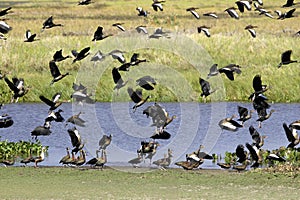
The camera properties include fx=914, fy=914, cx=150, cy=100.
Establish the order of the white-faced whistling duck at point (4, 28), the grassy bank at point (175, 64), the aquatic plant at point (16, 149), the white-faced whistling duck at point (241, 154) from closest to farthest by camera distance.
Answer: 1. the white-faced whistling duck at point (241, 154)
2. the aquatic plant at point (16, 149)
3. the white-faced whistling duck at point (4, 28)
4. the grassy bank at point (175, 64)

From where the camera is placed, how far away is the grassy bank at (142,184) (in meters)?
12.8

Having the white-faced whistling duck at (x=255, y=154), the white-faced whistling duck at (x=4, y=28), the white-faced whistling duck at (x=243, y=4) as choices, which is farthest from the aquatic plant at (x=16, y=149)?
the white-faced whistling duck at (x=243, y=4)

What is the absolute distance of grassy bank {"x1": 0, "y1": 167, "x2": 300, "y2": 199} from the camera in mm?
12758

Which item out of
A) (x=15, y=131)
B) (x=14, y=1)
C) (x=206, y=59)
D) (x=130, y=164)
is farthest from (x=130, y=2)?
(x=130, y=164)

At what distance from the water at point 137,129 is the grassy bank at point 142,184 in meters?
1.65

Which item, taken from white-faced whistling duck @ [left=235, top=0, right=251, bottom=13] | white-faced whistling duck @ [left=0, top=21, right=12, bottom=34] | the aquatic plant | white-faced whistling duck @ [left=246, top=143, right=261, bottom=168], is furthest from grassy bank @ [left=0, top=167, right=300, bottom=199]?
white-faced whistling duck @ [left=235, top=0, right=251, bottom=13]

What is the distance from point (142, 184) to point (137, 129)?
8.24 m

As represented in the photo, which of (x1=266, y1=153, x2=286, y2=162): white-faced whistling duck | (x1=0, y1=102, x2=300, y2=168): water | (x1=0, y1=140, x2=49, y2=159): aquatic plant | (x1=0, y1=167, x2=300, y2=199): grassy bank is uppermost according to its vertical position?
(x1=0, y1=102, x2=300, y2=168): water

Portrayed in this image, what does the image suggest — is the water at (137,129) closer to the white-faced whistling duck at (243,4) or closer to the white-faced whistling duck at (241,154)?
the white-faced whistling duck at (241,154)

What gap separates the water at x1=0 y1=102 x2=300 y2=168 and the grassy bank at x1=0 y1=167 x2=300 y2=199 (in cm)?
165

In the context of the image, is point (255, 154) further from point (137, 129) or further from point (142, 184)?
point (137, 129)

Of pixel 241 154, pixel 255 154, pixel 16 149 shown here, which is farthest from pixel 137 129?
pixel 255 154

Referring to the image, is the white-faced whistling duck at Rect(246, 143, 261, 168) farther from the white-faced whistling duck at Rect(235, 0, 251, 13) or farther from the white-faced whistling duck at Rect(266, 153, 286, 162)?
the white-faced whistling duck at Rect(235, 0, 251, 13)

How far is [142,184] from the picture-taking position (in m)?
13.8
